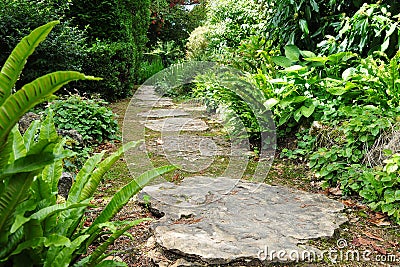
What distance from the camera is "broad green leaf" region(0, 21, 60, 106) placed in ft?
3.26

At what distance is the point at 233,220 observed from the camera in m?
2.29

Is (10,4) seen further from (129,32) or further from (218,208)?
(218,208)

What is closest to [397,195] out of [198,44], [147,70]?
[198,44]

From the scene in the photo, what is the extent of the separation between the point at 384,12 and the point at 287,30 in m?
1.15

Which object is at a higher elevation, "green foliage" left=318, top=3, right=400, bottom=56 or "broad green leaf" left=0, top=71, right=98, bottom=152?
"green foliage" left=318, top=3, right=400, bottom=56

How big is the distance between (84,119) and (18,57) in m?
3.44

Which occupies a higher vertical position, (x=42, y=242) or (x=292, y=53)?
(x=292, y=53)

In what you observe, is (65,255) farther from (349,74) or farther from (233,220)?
(349,74)

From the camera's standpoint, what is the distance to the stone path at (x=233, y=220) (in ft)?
6.24

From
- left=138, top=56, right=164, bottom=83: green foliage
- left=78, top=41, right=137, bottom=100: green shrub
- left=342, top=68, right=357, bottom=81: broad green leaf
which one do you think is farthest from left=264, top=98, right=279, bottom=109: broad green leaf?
left=138, top=56, right=164, bottom=83: green foliage

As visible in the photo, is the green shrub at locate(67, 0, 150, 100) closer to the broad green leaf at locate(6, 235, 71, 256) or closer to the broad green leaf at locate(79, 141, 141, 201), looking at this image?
the broad green leaf at locate(79, 141, 141, 201)

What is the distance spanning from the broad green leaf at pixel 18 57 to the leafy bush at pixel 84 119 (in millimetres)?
3105

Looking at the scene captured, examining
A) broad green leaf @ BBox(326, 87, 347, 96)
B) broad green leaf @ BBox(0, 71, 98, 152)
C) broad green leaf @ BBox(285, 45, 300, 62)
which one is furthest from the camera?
broad green leaf @ BBox(285, 45, 300, 62)

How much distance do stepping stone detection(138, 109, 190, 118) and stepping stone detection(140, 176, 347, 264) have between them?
2.90m
